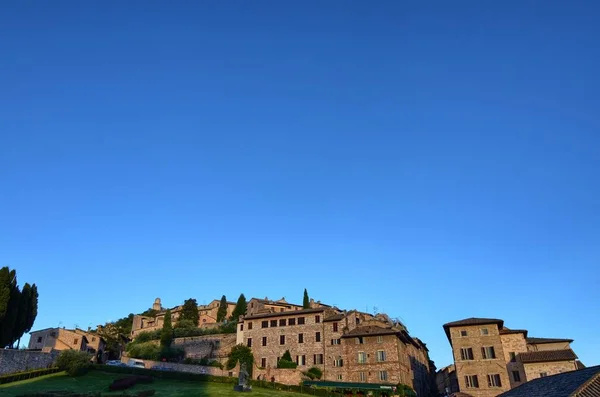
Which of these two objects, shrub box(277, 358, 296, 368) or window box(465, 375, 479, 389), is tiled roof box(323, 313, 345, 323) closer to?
shrub box(277, 358, 296, 368)

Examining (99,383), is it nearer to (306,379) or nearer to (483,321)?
(306,379)

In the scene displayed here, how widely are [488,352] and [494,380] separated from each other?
3148 millimetres

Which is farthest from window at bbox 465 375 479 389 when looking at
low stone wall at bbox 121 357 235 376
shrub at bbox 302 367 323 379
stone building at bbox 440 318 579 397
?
low stone wall at bbox 121 357 235 376

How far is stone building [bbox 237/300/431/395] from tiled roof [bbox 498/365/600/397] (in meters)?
33.2

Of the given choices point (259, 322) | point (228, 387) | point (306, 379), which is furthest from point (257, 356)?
point (228, 387)

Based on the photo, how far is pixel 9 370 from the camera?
57219mm

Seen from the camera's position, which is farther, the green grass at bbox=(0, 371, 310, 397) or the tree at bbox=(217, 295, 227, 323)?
the tree at bbox=(217, 295, 227, 323)

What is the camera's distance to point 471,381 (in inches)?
2211

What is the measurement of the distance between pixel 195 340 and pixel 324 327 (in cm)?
2518

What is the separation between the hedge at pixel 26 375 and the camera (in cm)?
5428

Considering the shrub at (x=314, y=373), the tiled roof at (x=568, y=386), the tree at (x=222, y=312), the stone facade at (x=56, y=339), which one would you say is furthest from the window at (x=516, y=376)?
the stone facade at (x=56, y=339)

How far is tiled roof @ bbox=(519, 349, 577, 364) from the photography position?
52931 millimetres

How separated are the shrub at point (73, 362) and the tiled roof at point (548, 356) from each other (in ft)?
179

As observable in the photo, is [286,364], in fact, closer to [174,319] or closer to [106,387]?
[106,387]
